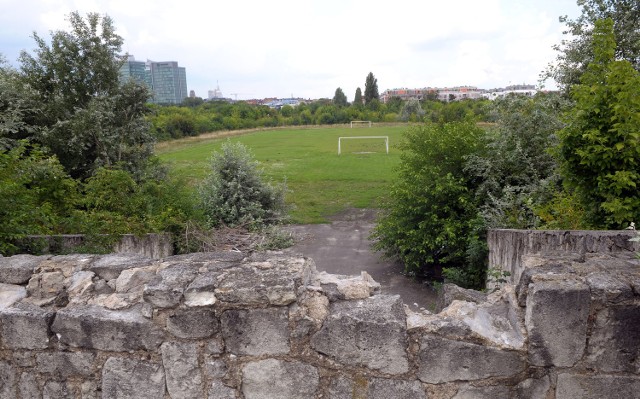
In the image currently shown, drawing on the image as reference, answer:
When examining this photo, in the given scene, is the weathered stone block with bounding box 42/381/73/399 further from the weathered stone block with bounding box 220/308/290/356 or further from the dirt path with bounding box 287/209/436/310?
the dirt path with bounding box 287/209/436/310

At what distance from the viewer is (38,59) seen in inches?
570

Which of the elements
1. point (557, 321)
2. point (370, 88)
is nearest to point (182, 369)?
point (557, 321)

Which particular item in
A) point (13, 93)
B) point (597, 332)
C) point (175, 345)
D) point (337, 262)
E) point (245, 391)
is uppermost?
point (13, 93)

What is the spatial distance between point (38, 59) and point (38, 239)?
11.8 metres

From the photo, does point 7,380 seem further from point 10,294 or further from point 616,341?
point 616,341

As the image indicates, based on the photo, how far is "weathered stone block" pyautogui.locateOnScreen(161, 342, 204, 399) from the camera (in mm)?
2762

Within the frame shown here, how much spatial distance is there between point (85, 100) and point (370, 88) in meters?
82.2

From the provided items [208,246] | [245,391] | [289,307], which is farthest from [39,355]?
[208,246]

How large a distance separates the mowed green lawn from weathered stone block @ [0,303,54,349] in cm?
980

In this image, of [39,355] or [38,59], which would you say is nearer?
[39,355]

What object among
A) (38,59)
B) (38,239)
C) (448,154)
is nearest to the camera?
(38,239)

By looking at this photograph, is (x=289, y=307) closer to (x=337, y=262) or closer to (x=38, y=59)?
(x=337, y=262)

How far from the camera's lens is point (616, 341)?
8.02 feet

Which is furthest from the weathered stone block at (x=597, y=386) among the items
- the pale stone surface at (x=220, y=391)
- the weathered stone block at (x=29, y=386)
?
the weathered stone block at (x=29, y=386)
